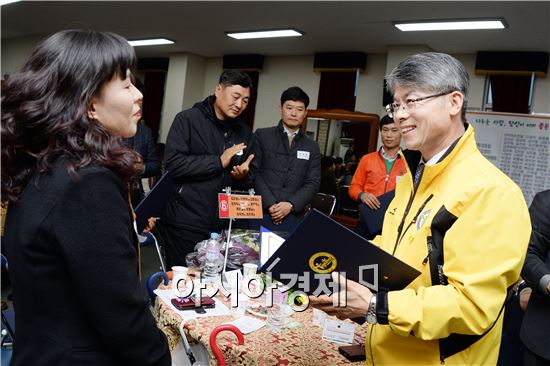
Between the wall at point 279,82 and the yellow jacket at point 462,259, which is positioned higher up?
the wall at point 279,82

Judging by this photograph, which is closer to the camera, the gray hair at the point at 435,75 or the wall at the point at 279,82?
the gray hair at the point at 435,75

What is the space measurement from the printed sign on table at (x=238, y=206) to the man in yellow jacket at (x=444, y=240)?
106 cm

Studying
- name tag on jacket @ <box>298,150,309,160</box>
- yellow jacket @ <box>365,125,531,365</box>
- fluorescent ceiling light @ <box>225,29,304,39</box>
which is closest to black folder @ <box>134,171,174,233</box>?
yellow jacket @ <box>365,125,531,365</box>

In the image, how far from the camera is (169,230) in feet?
9.16

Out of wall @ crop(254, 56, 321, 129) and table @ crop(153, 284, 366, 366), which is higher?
wall @ crop(254, 56, 321, 129)

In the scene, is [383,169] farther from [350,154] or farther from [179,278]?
A: [179,278]

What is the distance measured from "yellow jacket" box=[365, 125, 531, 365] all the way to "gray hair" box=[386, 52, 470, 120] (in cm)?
14

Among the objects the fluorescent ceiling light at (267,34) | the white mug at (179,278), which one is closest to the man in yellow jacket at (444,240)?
the white mug at (179,278)

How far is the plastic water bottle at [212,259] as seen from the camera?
2.21 metres

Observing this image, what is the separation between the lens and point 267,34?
657 cm

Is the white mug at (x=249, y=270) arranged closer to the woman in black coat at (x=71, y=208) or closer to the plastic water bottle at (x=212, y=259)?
the plastic water bottle at (x=212, y=259)

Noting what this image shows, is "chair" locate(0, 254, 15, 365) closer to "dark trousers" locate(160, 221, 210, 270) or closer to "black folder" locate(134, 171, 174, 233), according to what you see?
"black folder" locate(134, 171, 174, 233)

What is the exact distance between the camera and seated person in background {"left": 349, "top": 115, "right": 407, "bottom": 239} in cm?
409

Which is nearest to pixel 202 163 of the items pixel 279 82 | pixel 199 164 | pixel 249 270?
pixel 199 164
